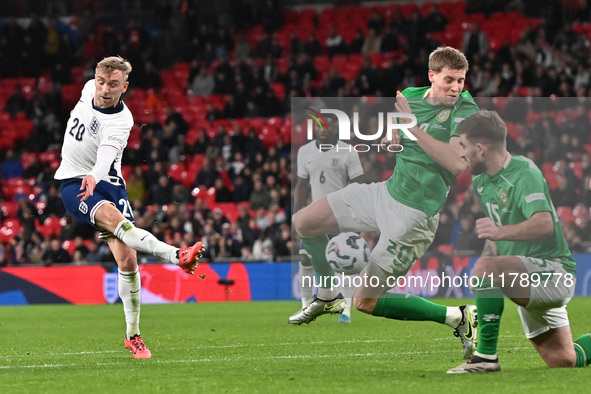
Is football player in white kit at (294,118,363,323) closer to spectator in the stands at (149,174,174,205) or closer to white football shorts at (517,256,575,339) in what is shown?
white football shorts at (517,256,575,339)

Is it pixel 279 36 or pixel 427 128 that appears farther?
pixel 279 36

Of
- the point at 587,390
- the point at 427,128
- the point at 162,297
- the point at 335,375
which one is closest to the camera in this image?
the point at 587,390

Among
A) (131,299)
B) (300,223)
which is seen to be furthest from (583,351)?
(131,299)

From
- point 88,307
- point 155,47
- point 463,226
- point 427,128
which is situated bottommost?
point 88,307

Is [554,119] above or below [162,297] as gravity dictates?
above

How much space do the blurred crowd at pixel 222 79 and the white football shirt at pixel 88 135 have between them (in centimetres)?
1025

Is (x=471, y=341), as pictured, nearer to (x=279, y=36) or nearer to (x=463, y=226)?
(x=463, y=226)

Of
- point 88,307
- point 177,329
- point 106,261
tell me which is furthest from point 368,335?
point 106,261

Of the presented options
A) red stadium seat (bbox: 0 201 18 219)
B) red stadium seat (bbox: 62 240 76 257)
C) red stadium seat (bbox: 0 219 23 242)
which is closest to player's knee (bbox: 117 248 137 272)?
red stadium seat (bbox: 62 240 76 257)

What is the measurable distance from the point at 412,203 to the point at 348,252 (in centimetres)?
61

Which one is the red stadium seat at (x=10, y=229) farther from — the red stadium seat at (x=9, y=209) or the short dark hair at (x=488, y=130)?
the short dark hair at (x=488, y=130)

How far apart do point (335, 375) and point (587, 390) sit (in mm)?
1564

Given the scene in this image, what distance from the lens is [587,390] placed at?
514 centimetres

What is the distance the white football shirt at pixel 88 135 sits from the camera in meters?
7.60
